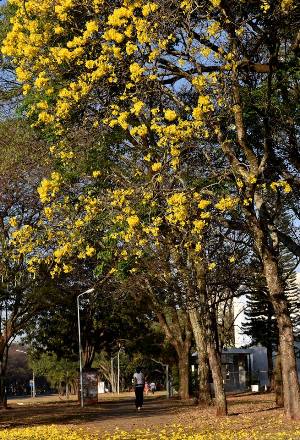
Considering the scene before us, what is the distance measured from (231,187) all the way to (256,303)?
110 feet

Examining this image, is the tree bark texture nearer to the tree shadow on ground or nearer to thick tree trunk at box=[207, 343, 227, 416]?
the tree shadow on ground

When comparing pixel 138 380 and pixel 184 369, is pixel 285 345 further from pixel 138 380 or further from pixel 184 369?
pixel 184 369

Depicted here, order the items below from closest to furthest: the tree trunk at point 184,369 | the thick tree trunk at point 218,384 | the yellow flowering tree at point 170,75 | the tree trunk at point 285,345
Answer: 1. the yellow flowering tree at point 170,75
2. the tree trunk at point 285,345
3. the thick tree trunk at point 218,384
4. the tree trunk at point 184,369

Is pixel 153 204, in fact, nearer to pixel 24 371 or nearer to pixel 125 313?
pixel 125 313

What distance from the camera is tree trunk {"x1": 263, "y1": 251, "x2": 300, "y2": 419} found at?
13.3 meters

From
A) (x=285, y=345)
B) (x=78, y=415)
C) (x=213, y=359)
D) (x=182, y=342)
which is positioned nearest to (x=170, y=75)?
(x=285, y=345)

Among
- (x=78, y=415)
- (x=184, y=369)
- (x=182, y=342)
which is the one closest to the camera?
(x=78, y=415)

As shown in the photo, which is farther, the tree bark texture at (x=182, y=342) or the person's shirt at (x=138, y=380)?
the tree bark texture at (x=182, y=342)

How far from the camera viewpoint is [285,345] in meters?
13.6

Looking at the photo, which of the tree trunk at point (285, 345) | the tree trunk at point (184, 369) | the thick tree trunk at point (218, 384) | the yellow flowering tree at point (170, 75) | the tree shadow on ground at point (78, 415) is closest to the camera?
the yellow flowering tree at point (170, 75)

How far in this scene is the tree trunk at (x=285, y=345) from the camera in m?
13.3

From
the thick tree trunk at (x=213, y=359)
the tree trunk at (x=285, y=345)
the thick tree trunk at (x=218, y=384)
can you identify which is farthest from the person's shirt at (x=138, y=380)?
the tree trunk at (x=285, y=345)

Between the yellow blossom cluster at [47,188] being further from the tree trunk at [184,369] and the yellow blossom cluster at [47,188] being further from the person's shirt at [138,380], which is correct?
the tree trunk at [184,369]

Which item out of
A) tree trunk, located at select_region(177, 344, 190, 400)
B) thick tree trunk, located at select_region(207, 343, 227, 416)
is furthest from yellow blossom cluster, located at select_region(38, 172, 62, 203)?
tree trunk, located at select_region(177, 344, 190, 400)
